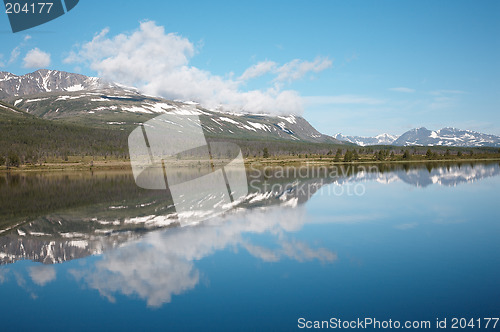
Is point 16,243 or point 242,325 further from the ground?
point 16,243

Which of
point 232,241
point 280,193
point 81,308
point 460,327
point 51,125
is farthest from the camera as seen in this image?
point 51,125

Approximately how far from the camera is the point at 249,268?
53.4ft

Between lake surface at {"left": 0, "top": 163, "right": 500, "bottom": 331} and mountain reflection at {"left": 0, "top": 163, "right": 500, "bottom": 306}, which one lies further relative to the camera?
mountain reflection at {"left": 0, "top": 163, "right": 500, "bottom": 306}

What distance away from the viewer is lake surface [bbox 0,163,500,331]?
11.9m

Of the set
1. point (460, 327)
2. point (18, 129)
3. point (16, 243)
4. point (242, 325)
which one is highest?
point (18, 129)

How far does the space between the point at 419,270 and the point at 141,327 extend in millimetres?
11469

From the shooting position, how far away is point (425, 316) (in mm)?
11531

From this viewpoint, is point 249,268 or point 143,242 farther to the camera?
point 143,242

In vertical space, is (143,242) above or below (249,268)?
above

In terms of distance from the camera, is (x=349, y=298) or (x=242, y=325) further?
(x=349, y=298)

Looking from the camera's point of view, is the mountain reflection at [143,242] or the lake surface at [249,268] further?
the mountain reflection at [143,242]

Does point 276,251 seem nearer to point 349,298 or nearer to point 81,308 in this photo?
point 349,298

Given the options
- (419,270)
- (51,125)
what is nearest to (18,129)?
(51,125)

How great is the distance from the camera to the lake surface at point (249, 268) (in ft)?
39.2
